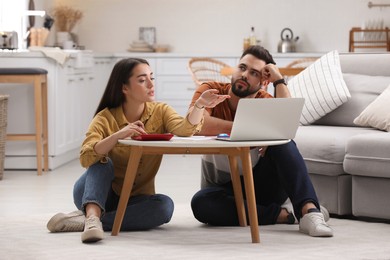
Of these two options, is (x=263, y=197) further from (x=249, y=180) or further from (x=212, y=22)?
(x=212, y=22)

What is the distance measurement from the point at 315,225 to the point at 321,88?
141 centimetres

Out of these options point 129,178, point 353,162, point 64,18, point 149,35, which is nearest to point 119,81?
point 129,178

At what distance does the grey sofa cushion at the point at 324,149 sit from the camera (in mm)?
4203

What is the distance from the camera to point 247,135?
3391 millimetres

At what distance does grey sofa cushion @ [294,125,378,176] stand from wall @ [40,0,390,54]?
4.25 metres

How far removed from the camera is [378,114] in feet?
14.6

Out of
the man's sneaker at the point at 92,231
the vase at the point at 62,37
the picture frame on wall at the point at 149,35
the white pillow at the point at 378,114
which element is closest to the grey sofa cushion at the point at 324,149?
the white pillow at the point at 378,114

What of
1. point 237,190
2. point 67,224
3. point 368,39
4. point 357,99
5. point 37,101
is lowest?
point 67,224

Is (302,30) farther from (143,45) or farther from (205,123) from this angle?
(205,123)

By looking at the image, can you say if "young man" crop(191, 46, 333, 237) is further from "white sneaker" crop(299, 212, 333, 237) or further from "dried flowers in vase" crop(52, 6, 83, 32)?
"dried flowers in vase" crop(52, 6, 83, 32)

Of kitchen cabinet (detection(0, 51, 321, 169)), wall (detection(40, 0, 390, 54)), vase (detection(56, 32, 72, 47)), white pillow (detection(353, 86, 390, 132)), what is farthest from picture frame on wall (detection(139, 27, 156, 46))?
white pillow (detection(353, 86, 390, 132))

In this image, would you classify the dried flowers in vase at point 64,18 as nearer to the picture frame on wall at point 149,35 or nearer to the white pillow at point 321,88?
A: the picture frame on wall at point 149,35

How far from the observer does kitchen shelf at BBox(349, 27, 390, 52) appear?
833cm

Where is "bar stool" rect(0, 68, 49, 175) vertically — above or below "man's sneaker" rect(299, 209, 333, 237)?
above
